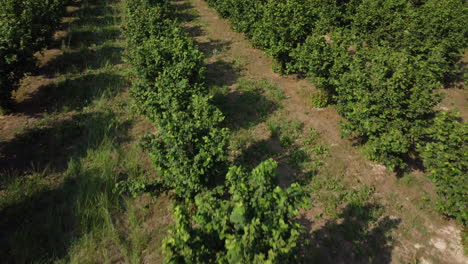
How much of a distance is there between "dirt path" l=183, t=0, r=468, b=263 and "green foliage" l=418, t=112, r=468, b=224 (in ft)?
2.00

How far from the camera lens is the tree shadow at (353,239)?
5258mm

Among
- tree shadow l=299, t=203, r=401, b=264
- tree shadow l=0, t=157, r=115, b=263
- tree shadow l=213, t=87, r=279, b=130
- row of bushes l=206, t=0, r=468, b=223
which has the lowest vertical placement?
tree shadow l=0, t=157, r=115, b=263

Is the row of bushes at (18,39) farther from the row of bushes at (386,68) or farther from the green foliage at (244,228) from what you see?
the row of bushes at (386,68)

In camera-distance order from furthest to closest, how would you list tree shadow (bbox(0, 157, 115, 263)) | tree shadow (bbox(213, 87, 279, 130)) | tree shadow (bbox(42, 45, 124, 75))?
tree shadow (bbox(42, 45, 124, 75)), tree shadow (bbox(213, 87, 279, 130)), tree shadow (bbox(0, 157, 115, 263))

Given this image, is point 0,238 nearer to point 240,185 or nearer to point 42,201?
point 42,201

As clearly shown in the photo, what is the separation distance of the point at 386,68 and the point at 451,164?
281cm

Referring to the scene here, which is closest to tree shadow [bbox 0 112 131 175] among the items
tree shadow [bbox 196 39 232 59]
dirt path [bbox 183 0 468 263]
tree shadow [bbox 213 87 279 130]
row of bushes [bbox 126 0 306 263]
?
row of bushes [bbox 126 0 306 263]

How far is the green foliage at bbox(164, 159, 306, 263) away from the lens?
139 inches

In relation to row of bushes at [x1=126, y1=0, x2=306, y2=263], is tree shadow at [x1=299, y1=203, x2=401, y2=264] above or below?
below

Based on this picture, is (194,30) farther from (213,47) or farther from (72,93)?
(72,93)

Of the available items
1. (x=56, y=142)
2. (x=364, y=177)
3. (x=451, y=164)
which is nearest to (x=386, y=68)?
(x=451, y=164)

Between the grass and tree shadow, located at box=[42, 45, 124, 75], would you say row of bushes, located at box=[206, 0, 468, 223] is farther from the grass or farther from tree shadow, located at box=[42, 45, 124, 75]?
tree shadow, located at box=[42, 45, 124, 75]

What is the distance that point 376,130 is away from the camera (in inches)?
272

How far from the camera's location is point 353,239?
5.55m
